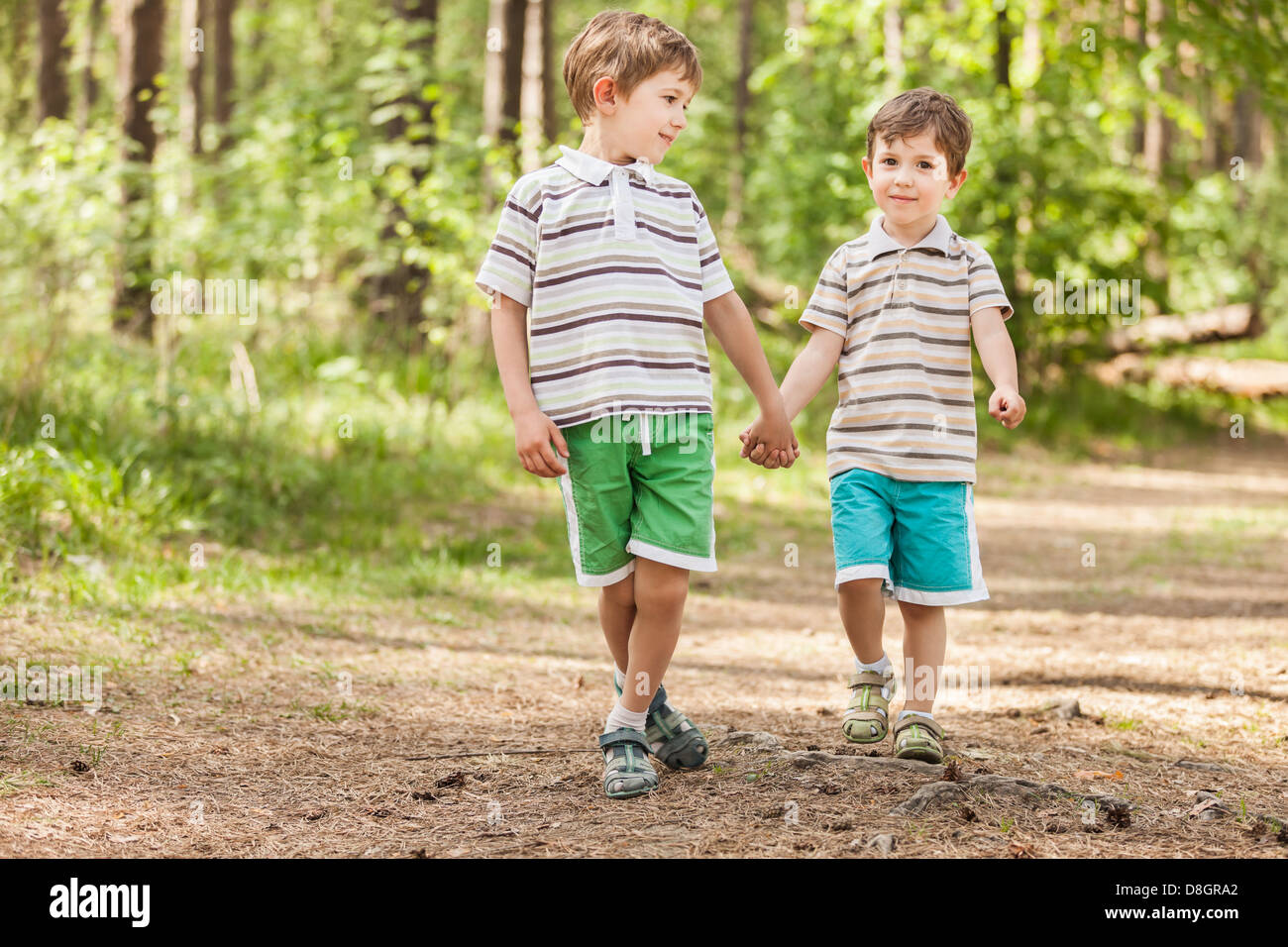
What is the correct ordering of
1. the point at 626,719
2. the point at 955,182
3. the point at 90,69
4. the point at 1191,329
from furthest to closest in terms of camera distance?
the point at 90,69
the point at 1191,329
the point at 955,182
the point at 626,719

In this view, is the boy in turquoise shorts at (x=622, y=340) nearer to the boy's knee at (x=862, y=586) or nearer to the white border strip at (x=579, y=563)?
the white border strip at (x=579, y=563)

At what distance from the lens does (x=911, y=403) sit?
3330 millimetres

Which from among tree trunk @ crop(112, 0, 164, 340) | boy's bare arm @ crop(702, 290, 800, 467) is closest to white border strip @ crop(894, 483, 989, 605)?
boy's bare arm @ crop(702, 290, 800, 467)

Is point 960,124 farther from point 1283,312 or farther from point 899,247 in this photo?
point 1283,312

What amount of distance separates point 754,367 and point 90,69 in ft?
70.7

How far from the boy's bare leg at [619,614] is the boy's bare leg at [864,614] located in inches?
25.3

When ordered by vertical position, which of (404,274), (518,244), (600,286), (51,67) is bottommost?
(600,286)

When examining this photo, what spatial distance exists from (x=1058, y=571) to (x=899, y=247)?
4338 millimetres

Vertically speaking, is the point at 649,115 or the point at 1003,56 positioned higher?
the point at 1003,56

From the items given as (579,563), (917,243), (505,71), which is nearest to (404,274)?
(505,71)

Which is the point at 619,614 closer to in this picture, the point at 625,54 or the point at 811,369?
the point at 811,369
